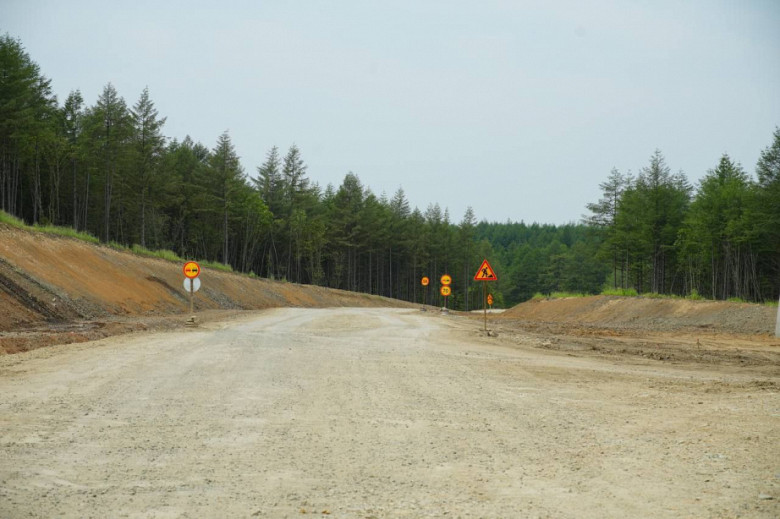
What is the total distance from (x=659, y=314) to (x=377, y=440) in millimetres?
32953

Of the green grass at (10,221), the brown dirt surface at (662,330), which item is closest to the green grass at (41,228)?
the green grass at (10,221)

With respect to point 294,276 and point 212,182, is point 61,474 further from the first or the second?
point 294,276

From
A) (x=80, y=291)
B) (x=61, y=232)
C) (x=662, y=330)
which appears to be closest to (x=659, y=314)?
(x=662, y=330)

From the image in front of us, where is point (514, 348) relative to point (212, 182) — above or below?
below

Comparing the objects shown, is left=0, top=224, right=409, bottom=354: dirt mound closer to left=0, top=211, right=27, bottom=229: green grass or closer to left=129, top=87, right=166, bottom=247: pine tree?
left=0, top=211, right=27, bottom=229: green grass

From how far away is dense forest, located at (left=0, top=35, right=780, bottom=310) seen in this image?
5219 centimetres

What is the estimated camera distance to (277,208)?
280 ft

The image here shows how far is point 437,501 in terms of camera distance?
4633 mm

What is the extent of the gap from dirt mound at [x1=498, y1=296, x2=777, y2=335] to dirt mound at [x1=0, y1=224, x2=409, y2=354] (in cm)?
2481

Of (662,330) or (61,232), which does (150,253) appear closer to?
(61,232)

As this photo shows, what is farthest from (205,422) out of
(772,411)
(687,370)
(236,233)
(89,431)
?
(236,233)

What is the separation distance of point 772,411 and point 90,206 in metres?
76.0

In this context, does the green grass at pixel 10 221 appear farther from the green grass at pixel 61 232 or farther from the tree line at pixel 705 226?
the tree line at pixel 705 226

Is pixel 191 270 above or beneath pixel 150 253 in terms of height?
beneath
